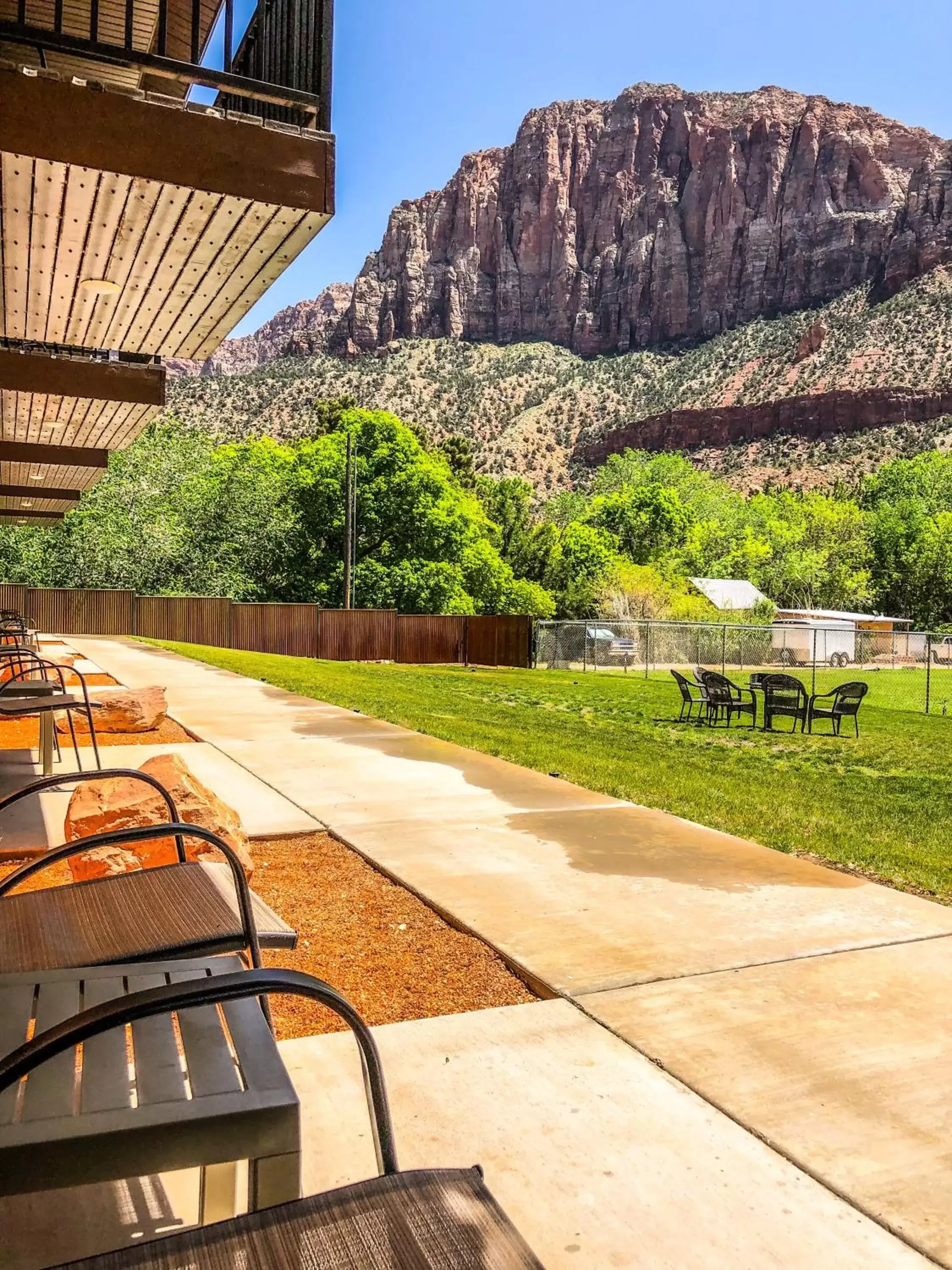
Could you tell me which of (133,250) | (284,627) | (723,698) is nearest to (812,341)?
(284,627)

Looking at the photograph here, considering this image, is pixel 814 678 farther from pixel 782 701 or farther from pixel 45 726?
pixel 45 726

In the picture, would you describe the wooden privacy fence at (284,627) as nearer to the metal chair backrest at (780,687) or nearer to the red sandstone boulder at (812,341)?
the metal chair backrest at (780,687)

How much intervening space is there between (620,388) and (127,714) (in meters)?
103

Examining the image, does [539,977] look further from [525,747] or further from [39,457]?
[39,457]

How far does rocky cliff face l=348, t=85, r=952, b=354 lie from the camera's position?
126938 mm

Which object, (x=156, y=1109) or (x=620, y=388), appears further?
(x=620, y=388)

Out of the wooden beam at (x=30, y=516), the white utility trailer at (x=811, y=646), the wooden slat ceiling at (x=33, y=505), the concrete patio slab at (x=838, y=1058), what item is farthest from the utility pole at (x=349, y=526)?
the concrete patio slab at (x=838, y=1058)

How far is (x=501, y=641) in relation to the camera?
113 feet

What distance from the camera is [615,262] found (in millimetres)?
142875

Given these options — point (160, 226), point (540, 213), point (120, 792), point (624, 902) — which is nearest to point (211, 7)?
point (160, 226)

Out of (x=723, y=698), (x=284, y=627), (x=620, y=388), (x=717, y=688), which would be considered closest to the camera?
(x=723, y=698)

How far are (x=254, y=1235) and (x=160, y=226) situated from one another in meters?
4.30

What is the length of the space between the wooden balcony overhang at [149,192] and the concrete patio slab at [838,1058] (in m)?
3.47

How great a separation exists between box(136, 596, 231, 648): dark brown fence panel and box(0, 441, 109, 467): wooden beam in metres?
21.5
